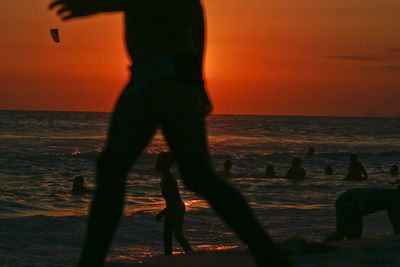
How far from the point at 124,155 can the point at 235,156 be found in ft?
157

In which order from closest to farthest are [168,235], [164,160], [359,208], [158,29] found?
[158,29], [359,208], [164,160], [168,235]

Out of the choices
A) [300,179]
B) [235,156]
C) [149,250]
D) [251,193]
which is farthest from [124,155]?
[235,156]

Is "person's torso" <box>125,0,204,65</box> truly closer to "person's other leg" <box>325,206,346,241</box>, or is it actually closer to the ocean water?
"person's other leg" <box>325,206,346,241</box>

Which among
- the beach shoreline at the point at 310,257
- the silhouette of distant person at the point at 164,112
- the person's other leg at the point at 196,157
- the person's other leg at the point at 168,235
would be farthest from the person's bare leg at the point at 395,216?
the person's other leg at the point at 196,157

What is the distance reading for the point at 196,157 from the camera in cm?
336

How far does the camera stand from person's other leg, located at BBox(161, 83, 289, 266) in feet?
11.0

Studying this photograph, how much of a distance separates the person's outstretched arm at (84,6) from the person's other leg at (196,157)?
442 mm

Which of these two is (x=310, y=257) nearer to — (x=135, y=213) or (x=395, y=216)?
(x=395, y=216)

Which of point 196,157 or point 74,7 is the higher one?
point 74,7

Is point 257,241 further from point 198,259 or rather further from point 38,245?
point 38,245

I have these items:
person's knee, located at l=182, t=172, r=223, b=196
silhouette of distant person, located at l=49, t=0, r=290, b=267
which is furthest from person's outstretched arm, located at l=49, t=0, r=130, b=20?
person's knee, located at l=182, t=172, r=223, b=196

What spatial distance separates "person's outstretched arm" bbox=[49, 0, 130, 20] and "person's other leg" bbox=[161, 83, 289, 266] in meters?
0.44

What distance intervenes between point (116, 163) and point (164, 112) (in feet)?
1.10

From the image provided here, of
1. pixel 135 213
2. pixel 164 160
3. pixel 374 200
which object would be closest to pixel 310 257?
pixel 374 200
